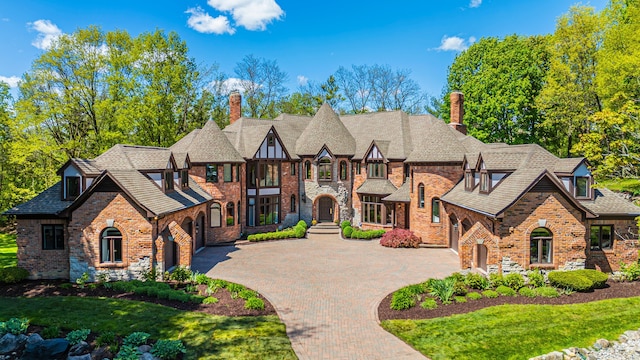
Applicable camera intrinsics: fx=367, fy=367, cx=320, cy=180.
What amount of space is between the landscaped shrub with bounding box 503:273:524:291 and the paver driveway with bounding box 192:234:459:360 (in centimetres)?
328

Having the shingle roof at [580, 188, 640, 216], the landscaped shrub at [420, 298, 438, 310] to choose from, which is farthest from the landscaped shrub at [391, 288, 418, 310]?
the shingle roof at [580, 188, 640, 216]

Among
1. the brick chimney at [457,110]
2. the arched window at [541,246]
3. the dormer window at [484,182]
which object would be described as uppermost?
the brick chimney at [457,110]

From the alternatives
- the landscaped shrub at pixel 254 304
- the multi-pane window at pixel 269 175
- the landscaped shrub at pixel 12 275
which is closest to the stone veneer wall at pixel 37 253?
the landscaped shrub at pixel 12 275

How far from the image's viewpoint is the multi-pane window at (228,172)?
88.5 ft

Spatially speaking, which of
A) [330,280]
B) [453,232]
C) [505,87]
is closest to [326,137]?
[453,232]

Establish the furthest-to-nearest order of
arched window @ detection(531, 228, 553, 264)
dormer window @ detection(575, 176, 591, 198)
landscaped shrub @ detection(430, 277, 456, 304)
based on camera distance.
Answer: dormer window @ detection(575, 176, 591, 198) < arched window @ detection(531, 228, 553, 264) < landscaped shrub @ detection(430, 277, 456, 304)

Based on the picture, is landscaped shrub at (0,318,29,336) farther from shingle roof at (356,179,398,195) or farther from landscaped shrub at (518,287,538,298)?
shingle roof at (356,179,398,195)

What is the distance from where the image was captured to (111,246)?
17812mm

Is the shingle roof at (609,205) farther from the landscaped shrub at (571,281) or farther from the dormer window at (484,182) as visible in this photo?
the dormer window at (484,182)

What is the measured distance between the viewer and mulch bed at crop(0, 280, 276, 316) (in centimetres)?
1429

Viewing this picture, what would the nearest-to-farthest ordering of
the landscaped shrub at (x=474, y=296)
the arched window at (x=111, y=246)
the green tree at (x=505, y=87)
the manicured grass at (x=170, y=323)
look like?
the manicured grass at (x=170, y=323), the landscaped shrub at (x=474, y=296), the arched window at (x=111, y=246), the green tree at (x=505, y=87)

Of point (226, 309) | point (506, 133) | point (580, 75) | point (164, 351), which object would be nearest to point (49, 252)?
point (226, 309)

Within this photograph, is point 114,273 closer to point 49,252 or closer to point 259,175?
point 49,252

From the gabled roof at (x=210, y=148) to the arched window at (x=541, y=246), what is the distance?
1948 centimetres
